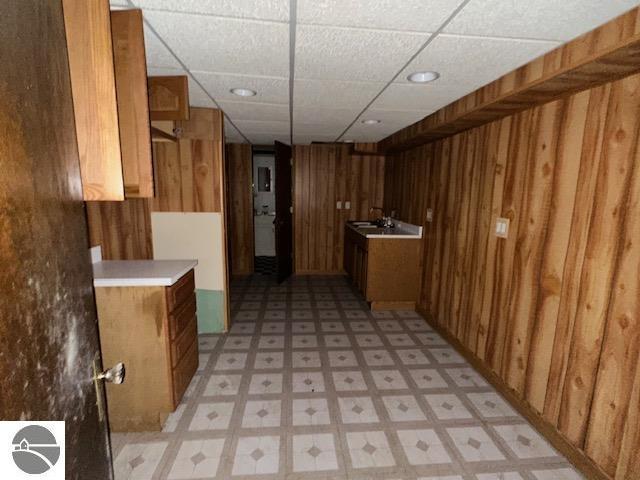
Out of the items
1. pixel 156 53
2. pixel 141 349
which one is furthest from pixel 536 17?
pixel 141 349

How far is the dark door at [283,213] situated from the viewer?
4.57 meters

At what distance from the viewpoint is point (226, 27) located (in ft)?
4.50

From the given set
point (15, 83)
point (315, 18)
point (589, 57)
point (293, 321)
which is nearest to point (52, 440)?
point (15, 83)

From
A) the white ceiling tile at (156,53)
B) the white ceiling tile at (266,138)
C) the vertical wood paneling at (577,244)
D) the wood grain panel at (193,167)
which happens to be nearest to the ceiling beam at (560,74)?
the vertical wood paneling at (577,244)

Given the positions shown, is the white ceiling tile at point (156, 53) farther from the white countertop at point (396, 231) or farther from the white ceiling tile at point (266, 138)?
the white countertop at point (396, 231)

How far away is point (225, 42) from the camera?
151 cm

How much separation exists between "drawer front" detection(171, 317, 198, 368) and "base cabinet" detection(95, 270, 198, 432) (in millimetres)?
13

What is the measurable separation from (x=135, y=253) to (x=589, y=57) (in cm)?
343

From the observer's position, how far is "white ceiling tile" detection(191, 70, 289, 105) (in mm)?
1997

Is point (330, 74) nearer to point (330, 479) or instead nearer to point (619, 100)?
point (619, 100)

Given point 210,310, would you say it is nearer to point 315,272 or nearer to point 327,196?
point 315,272

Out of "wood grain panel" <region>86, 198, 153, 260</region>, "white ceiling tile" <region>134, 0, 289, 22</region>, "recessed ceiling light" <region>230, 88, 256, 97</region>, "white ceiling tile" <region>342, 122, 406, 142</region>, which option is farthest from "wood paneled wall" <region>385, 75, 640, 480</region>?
"wood grain panel" <region>86, 198, 153, 260</region>

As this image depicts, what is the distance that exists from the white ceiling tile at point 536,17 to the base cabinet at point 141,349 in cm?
204

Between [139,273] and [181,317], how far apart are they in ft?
1.29
